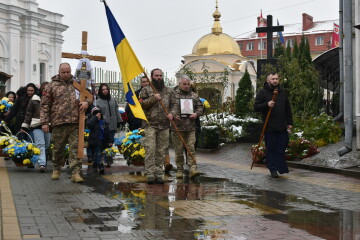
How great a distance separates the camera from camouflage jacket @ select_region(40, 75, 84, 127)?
10180mm

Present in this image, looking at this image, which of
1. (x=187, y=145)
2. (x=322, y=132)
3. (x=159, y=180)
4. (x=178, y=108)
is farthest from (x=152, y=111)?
(x=322, y=132)

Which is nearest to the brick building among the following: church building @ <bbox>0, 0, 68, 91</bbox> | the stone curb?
church building @ <bbox>0, 0, 68, 91</bbox>

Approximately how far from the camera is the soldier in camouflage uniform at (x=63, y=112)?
10172 millimetres

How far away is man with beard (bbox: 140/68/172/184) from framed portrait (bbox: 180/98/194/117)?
0.30 meters

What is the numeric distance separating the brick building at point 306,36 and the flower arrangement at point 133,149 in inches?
2909

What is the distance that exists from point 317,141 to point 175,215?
8867 mm

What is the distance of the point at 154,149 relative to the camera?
10.2 m

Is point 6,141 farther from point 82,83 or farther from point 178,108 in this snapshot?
point 178,108

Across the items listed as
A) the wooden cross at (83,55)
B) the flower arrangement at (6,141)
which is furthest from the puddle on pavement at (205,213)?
the flower arrangement at (6,141)

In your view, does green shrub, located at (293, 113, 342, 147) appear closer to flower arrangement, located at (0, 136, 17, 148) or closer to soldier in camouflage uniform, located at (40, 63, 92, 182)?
soldier in camouflage uniform, located at (40, 63, 92, 182)

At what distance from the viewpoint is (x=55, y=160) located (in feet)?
34.4

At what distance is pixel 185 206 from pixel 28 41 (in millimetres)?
49715

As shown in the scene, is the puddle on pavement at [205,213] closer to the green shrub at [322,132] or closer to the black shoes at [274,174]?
the black shoes at [274,174]

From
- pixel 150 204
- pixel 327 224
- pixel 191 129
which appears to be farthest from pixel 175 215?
pixel 191 129
